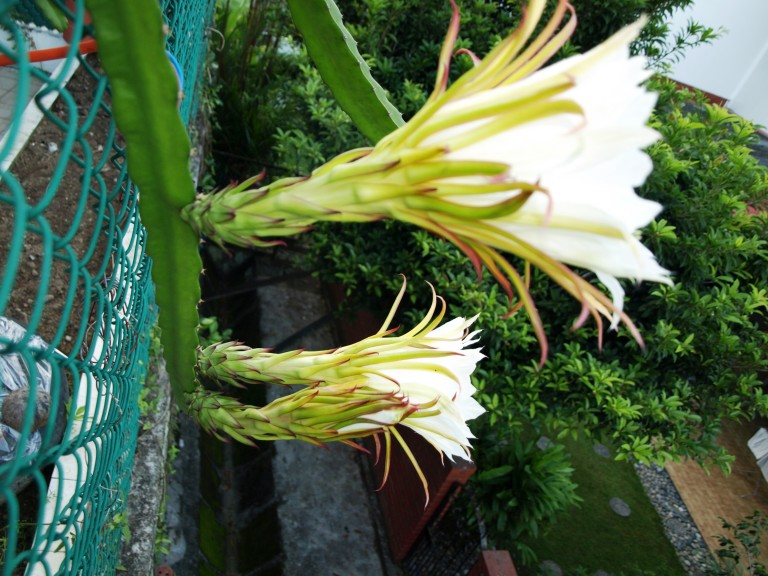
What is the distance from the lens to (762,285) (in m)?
1.84

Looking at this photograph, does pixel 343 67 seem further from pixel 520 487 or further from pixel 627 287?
pixel 520 487

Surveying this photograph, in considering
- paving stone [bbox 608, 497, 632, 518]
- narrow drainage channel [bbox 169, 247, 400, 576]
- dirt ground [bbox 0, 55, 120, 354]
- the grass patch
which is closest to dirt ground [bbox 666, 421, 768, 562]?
the grass patch

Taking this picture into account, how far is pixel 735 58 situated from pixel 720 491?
15.8 ft

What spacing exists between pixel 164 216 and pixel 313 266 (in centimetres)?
195

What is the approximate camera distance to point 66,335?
111 centimetres

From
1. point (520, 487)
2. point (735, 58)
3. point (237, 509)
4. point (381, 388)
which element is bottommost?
point (237, 509)

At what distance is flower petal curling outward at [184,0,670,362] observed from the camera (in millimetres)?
336

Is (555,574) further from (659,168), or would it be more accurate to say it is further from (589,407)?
(659,168)

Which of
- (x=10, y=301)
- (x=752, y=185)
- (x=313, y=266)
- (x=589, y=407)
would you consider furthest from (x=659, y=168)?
(x=10, y=301)

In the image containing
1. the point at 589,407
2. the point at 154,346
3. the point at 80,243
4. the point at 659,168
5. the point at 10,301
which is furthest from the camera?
the point at 659,168

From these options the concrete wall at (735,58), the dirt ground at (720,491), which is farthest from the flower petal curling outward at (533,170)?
the concrete wall at (735,58)

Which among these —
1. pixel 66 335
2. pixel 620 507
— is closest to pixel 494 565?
pixel 66 335

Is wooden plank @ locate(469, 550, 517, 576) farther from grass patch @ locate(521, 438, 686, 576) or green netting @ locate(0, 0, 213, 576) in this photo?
green netting @ locate(0, 0, 213, 576)

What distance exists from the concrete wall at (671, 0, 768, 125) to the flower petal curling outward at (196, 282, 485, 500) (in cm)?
635
